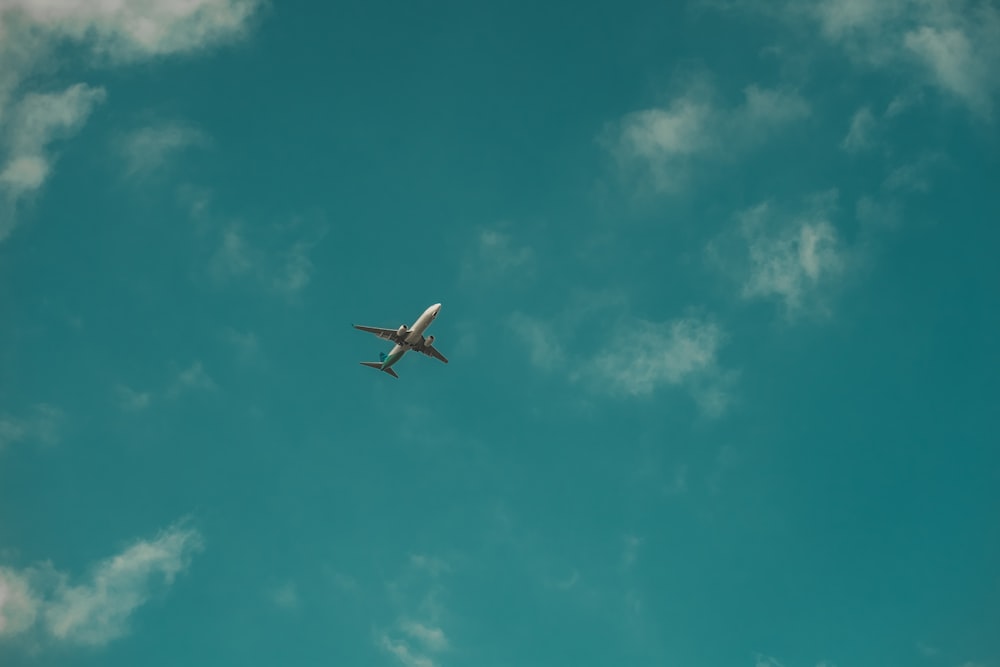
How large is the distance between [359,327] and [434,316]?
15888mm

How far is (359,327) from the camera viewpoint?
19962 centimetres

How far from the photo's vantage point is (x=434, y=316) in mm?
193125
